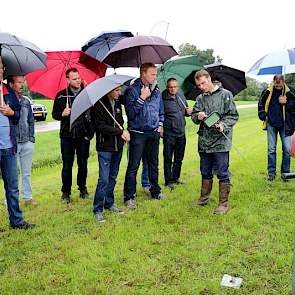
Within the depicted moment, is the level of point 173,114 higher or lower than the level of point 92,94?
lower

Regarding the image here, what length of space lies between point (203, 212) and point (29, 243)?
7.76 ft

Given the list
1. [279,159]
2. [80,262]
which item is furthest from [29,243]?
[279,159]

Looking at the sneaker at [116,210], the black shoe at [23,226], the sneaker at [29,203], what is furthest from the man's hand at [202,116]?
the sneaker at [29,203]

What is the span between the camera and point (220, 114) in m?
5.77

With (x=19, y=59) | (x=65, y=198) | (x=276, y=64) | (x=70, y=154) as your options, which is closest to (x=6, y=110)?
(x=19, y=59)

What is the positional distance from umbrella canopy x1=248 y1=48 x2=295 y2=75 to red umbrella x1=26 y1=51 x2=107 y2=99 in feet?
8.35

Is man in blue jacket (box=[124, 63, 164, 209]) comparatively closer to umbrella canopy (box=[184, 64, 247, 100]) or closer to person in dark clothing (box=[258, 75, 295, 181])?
umbrella canopy (box=[184, 64, 247, 100])

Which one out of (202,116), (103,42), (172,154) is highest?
(103,42)

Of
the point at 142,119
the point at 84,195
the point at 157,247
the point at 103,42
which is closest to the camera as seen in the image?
the point at 157,247

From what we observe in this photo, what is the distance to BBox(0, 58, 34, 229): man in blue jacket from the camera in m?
5.07

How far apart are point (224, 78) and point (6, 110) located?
4.28m

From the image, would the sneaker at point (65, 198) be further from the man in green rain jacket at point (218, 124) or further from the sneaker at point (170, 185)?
the man in green rain jacket at point (218, 124)

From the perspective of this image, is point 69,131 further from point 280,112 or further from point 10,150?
point 280,112

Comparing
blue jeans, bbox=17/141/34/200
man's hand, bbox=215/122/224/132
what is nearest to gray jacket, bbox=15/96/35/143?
blue jeans, bbox=17/141/34/200
